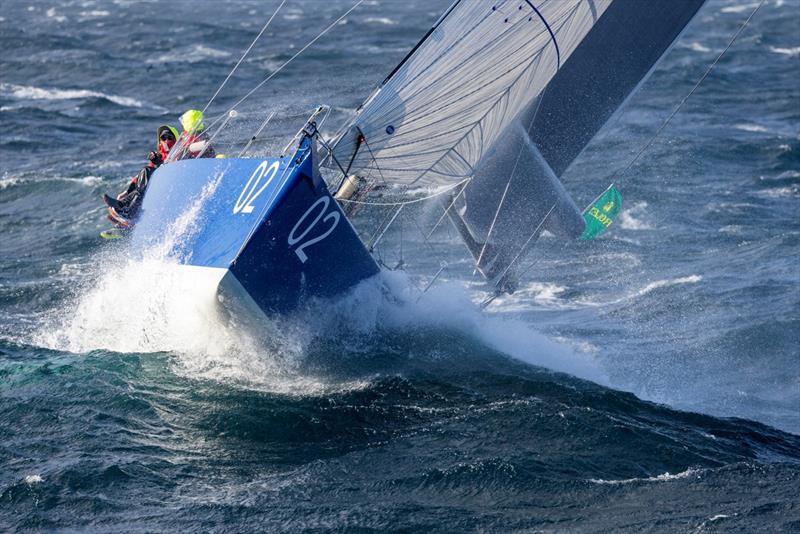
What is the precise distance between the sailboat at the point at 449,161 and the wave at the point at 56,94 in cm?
1332

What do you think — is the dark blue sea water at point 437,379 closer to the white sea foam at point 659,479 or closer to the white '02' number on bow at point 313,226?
the white sea foam at point 659,479

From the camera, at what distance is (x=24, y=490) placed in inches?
259

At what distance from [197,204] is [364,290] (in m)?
1.56

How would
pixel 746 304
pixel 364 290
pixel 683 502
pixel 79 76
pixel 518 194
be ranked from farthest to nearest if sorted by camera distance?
pixel 79 76, pixel 746 304, pixel 518 194, pixel 364 290, pixel 683 502

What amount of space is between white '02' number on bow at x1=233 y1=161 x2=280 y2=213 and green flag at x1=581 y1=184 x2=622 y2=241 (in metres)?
3.20

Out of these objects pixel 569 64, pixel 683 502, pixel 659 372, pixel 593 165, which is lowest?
pixel 593 165

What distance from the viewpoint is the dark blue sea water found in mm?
6559

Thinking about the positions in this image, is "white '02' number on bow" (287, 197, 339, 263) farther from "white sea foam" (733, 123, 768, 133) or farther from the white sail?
"white sea foam" (733, 123, 768, 133)

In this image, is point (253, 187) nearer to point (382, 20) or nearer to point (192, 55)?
point (192, 55)

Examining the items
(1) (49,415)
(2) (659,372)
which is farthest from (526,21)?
(1) (49,415)

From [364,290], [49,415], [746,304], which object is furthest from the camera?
[746,304]

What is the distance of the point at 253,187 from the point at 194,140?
1869 millimetres

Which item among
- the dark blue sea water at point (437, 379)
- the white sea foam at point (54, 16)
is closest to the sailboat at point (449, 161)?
the dark blue sea water at point (437, 379)

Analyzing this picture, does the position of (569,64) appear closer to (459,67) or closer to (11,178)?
(459,67)
